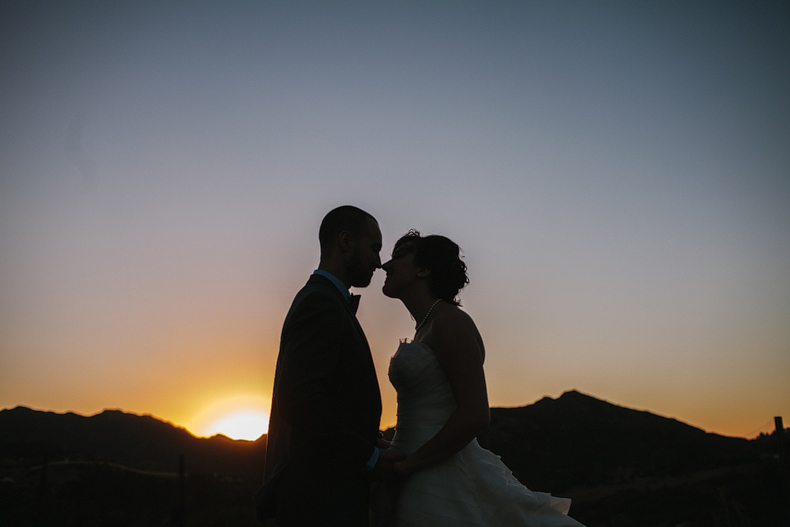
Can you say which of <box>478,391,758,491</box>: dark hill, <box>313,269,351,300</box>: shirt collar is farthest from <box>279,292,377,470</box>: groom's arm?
<box>478,391,758,491</box>: dark hill

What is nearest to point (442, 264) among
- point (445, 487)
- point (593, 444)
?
point (445, 487)

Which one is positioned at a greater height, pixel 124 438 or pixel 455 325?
pixel 455 325

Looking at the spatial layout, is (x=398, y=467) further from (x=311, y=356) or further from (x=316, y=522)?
(x=311, y=356)

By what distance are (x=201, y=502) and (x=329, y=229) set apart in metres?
34.2

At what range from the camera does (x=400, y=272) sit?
13.1 ft

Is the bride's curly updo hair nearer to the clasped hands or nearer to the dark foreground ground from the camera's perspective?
the clasped hands

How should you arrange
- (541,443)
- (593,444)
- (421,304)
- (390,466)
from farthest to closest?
(593,444), (541,443), (421,304), (390,466)

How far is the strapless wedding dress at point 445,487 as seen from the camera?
312 centimetres

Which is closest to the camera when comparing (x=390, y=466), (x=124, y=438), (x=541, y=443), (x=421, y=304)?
(x=390, y=466)

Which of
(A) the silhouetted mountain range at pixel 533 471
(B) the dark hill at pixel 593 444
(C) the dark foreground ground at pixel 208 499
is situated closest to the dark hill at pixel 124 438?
(A) the silhouetted mountain range at pixel 533 471

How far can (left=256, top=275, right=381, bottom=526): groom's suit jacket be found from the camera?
2.72 meters

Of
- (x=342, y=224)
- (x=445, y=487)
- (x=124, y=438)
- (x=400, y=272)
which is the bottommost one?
(x=124, y=438)

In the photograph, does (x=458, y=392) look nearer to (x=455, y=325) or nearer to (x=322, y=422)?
(x=455, y=325)

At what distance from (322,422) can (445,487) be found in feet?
3.25
